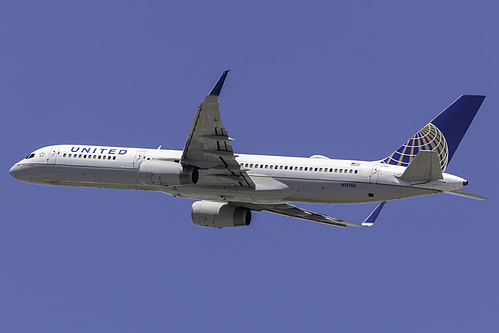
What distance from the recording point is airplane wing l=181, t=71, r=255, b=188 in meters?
48.1

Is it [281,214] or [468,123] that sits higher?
[468,123]

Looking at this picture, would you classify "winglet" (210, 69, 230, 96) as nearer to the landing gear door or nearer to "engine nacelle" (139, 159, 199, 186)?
"engine nacelle" (139, 159, 199, 186)

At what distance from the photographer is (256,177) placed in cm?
5534

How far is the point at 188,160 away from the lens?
5341 cm

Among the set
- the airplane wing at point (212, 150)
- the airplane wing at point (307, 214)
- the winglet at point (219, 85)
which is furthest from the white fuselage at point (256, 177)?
the winglet at point (219, 85)

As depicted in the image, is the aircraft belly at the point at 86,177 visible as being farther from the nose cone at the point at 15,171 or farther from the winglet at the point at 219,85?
the winglet at the point at 219,85

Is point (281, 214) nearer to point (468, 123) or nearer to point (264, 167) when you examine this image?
point (264, 167)

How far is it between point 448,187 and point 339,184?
6.49 metres

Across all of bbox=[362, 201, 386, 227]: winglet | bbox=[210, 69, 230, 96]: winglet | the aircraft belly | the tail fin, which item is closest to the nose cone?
the aircraft belly

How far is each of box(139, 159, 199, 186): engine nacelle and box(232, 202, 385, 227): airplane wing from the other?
7.76 meters

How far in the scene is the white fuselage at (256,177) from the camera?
5216 cm

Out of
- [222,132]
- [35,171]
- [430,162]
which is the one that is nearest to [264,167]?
[222,132]

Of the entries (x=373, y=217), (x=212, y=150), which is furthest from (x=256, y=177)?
(x=373, y=217)

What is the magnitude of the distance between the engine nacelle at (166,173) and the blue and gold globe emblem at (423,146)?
11690 millimetres
